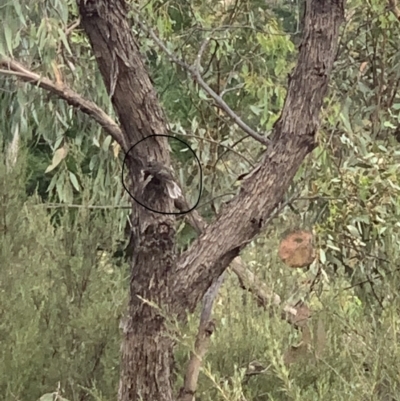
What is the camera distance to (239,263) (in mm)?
1853

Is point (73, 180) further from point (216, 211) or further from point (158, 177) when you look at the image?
point (158, 177)

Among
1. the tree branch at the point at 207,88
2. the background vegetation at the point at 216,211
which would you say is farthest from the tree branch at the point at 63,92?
the tree branch at the point at 207,88

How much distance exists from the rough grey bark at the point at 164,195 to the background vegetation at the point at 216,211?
0.08 meters

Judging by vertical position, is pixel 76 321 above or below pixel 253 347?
above

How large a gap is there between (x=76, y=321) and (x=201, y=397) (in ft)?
0.97

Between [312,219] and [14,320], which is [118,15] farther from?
[312,219]

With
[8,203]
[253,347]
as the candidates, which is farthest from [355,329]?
[8,203]

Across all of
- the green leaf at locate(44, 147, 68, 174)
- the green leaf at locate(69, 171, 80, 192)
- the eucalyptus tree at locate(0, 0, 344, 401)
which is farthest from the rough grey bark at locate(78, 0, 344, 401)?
the green leaf at locate(69, 171, 80, 192)

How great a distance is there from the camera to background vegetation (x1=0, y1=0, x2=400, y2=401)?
134 cm

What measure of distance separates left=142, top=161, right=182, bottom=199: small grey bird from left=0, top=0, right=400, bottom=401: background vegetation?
0.75 feet

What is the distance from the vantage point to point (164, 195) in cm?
120

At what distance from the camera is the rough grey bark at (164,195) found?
1.16 metres

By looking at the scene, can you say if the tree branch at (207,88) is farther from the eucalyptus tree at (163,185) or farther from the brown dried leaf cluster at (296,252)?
the brown dried leaf cluster at (296,252)

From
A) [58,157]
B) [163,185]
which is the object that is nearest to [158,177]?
[163,185]
